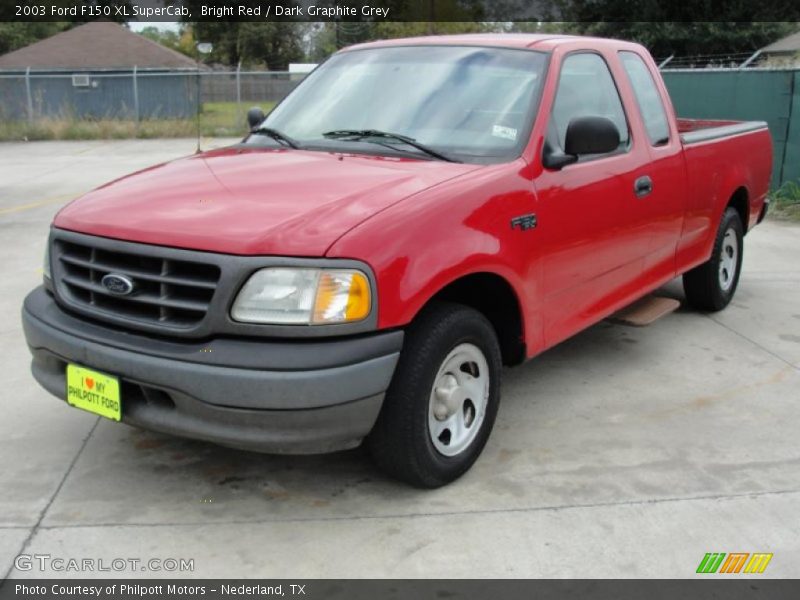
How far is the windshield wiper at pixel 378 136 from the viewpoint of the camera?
3951mm

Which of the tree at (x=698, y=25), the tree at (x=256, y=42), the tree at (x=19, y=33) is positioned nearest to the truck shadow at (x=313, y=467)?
the tree at (x=698, y=25)

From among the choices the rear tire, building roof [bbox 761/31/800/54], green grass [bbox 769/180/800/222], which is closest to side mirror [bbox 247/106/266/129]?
the rear tire

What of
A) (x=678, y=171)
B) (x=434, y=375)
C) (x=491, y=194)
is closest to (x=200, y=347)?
(x=434, y=375)

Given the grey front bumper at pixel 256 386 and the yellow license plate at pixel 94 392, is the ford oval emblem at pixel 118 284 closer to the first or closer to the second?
the grey front bumper at pixel 256 386

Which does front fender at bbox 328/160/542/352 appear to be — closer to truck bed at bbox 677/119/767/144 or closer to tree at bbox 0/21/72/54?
truck bed at bbox 677/119/767/144

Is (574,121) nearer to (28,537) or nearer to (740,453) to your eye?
(740,453)

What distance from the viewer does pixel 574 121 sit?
4.05 metres

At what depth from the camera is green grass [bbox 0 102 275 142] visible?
2364cm

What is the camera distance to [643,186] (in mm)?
4812

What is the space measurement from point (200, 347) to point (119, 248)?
0.54 metres

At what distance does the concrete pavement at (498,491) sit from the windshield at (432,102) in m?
1.47

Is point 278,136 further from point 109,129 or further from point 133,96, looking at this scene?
point 133,96

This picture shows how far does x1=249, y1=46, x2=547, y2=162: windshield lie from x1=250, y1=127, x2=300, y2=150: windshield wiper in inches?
1.3

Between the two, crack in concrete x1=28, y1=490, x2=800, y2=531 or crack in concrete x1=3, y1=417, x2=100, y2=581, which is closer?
crack in concrete x1=3, y1=417, x2=100, y2=581
